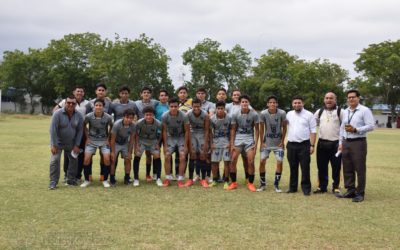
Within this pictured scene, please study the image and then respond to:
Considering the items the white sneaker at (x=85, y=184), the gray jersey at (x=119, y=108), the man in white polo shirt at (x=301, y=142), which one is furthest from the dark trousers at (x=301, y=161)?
the white sneaker at (x=85, y=184)

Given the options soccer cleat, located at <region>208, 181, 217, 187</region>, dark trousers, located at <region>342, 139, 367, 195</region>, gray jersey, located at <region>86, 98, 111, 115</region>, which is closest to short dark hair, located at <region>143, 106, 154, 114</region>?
gray jersey, located at <region>86, 98, 111, 115</region>

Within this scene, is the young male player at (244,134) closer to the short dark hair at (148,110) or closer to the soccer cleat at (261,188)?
the soccer cleat at (261,188)

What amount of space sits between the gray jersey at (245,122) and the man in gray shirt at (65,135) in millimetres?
3178

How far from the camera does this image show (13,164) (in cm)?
1210

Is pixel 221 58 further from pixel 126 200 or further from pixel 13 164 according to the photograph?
pixel 126 200

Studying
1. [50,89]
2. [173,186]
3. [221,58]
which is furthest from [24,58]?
[173,186]

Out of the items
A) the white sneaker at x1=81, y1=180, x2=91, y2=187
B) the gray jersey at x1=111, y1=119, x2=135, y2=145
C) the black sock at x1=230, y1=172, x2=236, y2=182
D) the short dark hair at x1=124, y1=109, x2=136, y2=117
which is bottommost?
the white sneaker at x1=81, y1=180, x2=91, y2=187

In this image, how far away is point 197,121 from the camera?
373 inches

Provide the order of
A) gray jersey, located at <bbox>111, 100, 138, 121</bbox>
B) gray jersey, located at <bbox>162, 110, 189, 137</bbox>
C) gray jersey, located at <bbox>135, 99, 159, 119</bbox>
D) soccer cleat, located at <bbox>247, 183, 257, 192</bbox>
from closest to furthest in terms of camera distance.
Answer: soccer cleat, located at <bbox>247, 183, 257, 192</bbox>
gray jersey, located at <bbox>162, 110, 189, 137</bbox>
gray jersey, located at <bbox>111, 100, 138, 121</bbox>
gray jersey, located at <bbox>135, 99, 159, 119</bbox>

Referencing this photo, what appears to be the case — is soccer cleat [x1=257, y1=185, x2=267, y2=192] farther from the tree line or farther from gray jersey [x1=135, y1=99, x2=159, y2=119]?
the tree line

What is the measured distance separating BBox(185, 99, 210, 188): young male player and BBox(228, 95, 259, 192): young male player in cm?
59

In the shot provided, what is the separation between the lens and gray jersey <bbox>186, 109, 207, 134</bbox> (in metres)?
9.41

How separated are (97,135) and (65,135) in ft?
2.22

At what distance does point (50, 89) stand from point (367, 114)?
67374 mm
